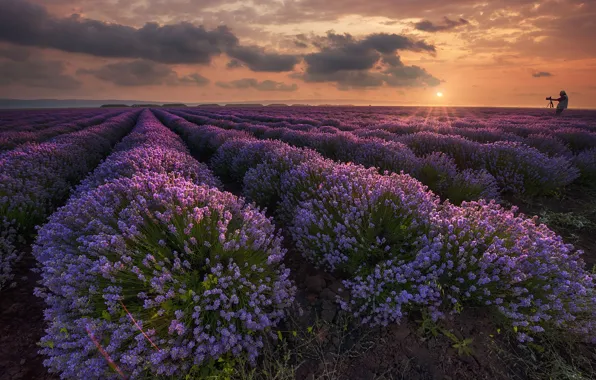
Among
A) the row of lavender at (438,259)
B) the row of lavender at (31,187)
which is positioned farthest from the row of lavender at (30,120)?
the row of lavender at (438,259)

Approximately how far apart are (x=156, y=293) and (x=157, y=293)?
5cm

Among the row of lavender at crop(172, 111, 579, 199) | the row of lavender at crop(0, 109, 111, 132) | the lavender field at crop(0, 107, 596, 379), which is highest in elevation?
the row of lavender at crop(0, 109, 111, 132)

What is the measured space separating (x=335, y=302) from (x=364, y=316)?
316mm

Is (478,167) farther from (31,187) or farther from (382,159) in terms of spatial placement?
(31,187)

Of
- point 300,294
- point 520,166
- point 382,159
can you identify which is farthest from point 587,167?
point 300,294

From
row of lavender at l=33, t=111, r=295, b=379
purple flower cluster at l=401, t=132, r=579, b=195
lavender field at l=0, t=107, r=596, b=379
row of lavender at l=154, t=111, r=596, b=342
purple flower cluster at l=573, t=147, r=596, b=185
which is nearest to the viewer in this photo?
row of lavender at l=33, t=111, r=295, b=379

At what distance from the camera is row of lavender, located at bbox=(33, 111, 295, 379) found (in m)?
2.02

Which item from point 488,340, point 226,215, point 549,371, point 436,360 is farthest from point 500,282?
point 226,215

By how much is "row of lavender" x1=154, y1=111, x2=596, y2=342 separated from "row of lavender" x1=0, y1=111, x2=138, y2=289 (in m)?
3.58

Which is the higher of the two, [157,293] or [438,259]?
[438,259]

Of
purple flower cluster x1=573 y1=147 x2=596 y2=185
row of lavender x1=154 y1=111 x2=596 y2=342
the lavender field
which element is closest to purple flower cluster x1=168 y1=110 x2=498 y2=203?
row of lavender x1=154 y1=111 x2=596 y2=342

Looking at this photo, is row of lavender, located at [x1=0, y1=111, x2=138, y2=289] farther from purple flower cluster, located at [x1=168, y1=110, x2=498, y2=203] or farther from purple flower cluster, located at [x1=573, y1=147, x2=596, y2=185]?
purple flower cluster, located at [x1=573, y1=147, x2=596, y2=185]

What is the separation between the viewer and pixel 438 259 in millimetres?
2537

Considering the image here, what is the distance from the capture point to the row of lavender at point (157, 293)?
202 centimetres
